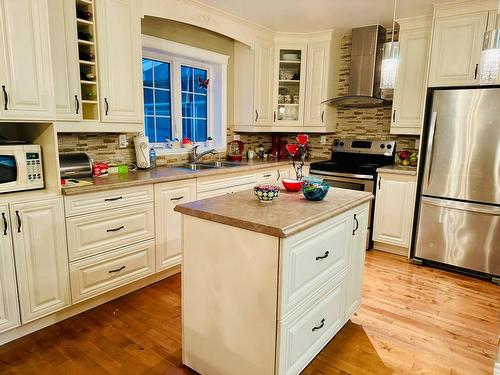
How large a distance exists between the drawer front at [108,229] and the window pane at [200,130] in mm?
1619

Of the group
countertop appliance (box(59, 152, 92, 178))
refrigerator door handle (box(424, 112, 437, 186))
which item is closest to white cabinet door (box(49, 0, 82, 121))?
countertop appliance (box(59, 152, 92, 178))

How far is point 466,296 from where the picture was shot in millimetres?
2809

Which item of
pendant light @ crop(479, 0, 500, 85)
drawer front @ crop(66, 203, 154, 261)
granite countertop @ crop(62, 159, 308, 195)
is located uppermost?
pendant light @ crop(479, 0, 500, 85)

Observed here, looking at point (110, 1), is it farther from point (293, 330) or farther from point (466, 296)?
point (466, 296)

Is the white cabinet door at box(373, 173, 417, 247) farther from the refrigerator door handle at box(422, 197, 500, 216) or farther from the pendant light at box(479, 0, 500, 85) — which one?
the pendant light at box(479, 0, 500, 85)

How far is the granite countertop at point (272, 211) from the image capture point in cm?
148

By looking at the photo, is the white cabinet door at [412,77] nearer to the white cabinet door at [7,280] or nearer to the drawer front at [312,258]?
the drawer front at [312,258]

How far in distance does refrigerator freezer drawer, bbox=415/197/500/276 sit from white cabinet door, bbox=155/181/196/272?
2.29 m

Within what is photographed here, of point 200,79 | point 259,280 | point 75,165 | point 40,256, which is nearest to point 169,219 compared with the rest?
point 75,165

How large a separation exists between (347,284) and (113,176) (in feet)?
6.41

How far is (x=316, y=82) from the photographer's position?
4.33m

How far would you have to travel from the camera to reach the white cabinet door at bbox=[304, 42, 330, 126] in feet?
13.9

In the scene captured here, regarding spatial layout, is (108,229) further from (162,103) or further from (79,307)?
(162,103)

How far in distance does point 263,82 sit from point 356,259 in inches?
108
